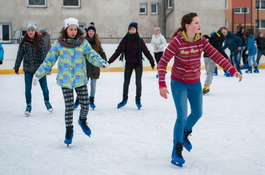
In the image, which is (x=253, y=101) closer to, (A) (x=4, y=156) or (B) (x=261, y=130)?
(B) (x=261, y=130)

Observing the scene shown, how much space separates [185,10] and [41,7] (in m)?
7.54

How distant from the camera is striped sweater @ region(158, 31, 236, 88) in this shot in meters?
3.71

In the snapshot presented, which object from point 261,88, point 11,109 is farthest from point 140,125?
point 261,88

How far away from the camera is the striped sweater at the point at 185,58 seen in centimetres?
371

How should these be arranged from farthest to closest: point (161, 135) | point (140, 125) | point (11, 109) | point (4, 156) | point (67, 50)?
1. point (11, 109)
2. point (140, 125)
3. point (161, 135)
4. point (67, 50)
5. point (4, 156)

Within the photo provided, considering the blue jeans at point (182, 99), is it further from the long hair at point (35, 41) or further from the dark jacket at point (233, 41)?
the dark jacket at point (233, 41)

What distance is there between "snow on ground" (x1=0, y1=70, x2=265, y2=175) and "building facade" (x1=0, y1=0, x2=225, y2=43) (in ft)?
47.2

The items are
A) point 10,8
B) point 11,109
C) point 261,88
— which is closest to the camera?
point 11,109

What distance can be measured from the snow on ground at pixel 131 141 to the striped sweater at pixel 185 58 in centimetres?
79

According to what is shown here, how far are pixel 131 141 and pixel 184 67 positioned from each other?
4.47 feet

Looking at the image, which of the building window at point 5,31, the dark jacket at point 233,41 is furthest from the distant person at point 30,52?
the building window at point 5,31

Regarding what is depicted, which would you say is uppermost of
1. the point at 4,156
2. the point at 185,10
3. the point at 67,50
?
the point at 185,10

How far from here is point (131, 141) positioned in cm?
479

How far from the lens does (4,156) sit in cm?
420
